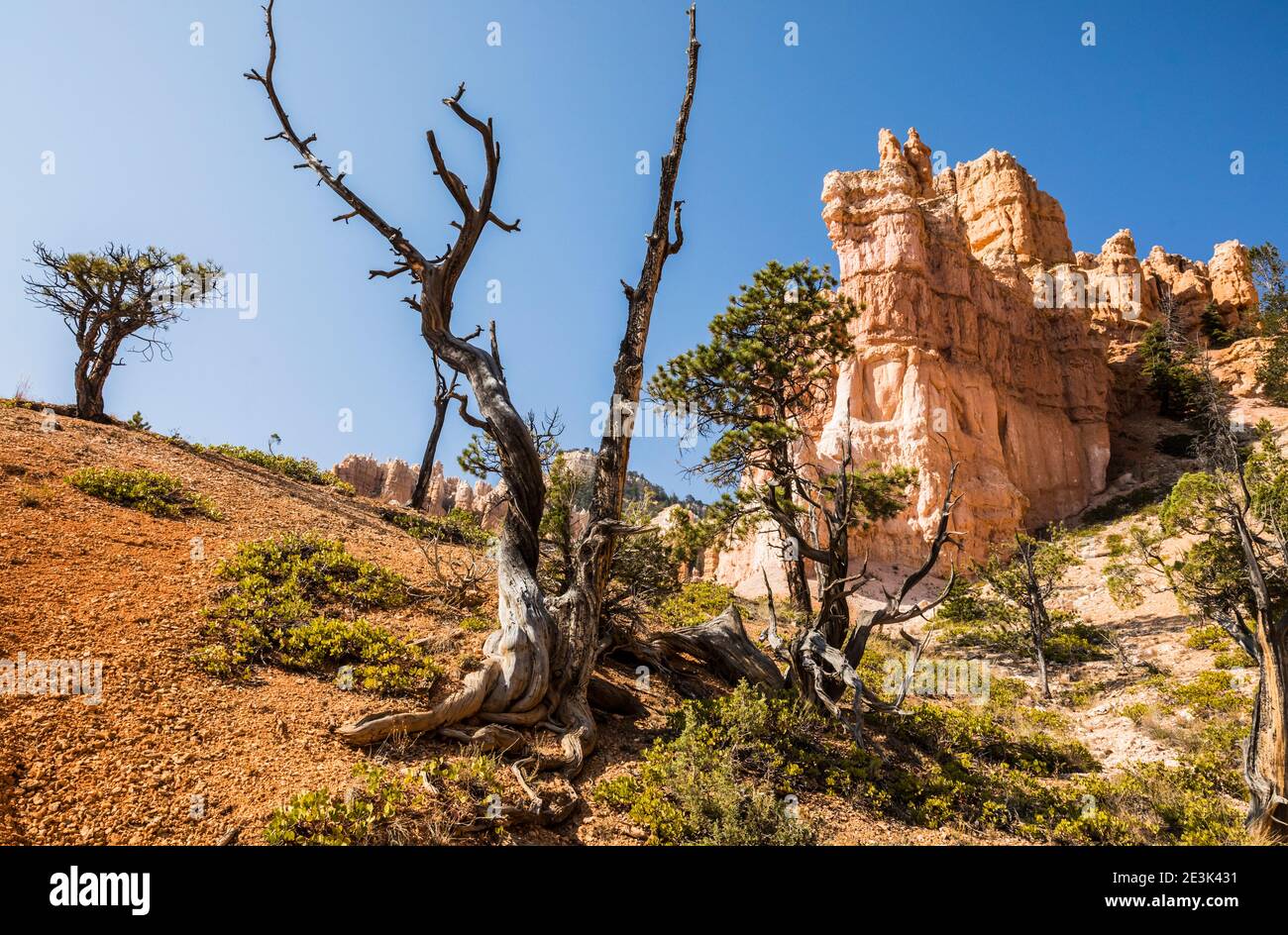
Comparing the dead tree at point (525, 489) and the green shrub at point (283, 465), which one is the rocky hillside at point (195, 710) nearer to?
the dead tree at point (525, 489)

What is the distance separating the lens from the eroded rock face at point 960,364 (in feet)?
98.0

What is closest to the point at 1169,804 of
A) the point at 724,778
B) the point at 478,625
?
the point at 724,778

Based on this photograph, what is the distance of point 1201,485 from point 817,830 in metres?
14.4

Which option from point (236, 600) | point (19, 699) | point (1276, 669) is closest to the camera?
point (19, 699)

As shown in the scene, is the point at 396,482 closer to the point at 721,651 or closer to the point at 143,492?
the point at 143,492

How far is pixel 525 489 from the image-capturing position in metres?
7.06

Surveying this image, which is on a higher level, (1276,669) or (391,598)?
(391,598)

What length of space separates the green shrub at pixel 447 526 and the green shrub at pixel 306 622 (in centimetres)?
313

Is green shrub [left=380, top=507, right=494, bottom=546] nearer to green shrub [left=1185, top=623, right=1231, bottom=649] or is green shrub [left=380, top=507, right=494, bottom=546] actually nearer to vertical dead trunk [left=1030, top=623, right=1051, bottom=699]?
vertical dead trunk [left=1030, top=623, right=1051, bottom=699]

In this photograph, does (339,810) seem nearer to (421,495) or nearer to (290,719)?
(290,719)

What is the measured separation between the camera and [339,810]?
3322 mm

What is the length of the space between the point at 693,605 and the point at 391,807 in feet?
33.0

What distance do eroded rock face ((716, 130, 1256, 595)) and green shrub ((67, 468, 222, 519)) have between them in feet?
70.4
